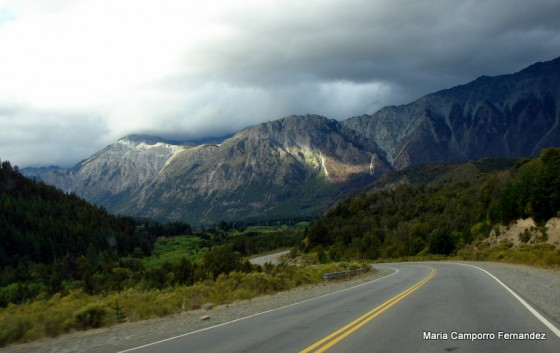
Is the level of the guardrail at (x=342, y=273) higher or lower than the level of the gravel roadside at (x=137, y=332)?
lower

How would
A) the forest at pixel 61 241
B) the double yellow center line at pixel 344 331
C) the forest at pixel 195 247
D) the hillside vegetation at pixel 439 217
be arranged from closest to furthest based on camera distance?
the double yellow center line at pixel 344 331
the forest at pixel 195 247
the hillside vegetation at pixel 439 217
the forest at pixel 61 241

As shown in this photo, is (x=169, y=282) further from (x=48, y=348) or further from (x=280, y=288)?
(x=48, y=348)

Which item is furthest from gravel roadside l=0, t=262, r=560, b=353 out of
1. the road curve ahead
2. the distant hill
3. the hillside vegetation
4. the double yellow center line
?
the distant hill

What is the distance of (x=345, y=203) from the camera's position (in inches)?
5896

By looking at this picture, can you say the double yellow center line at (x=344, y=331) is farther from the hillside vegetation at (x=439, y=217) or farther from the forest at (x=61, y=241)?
the forest at (x=61, y=241)

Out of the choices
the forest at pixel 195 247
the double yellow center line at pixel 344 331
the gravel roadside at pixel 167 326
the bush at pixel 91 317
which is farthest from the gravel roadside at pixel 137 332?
the double yellow center line at pixel 344 331

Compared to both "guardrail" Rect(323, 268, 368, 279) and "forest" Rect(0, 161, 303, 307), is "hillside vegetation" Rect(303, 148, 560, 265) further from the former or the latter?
"forest" Rect(0, 161, 303, 307)

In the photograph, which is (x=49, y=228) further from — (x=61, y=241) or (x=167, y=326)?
(x=167, y=326)

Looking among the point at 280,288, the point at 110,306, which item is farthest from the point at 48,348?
the point at 280,288

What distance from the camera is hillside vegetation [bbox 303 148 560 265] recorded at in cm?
6444

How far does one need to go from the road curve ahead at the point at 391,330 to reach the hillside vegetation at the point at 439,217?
2618 centimetres

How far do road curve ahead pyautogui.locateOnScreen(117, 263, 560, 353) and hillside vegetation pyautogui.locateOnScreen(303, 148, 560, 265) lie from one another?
1031 inches

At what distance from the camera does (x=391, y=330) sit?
1212cm

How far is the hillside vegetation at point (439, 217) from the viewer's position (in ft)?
211
